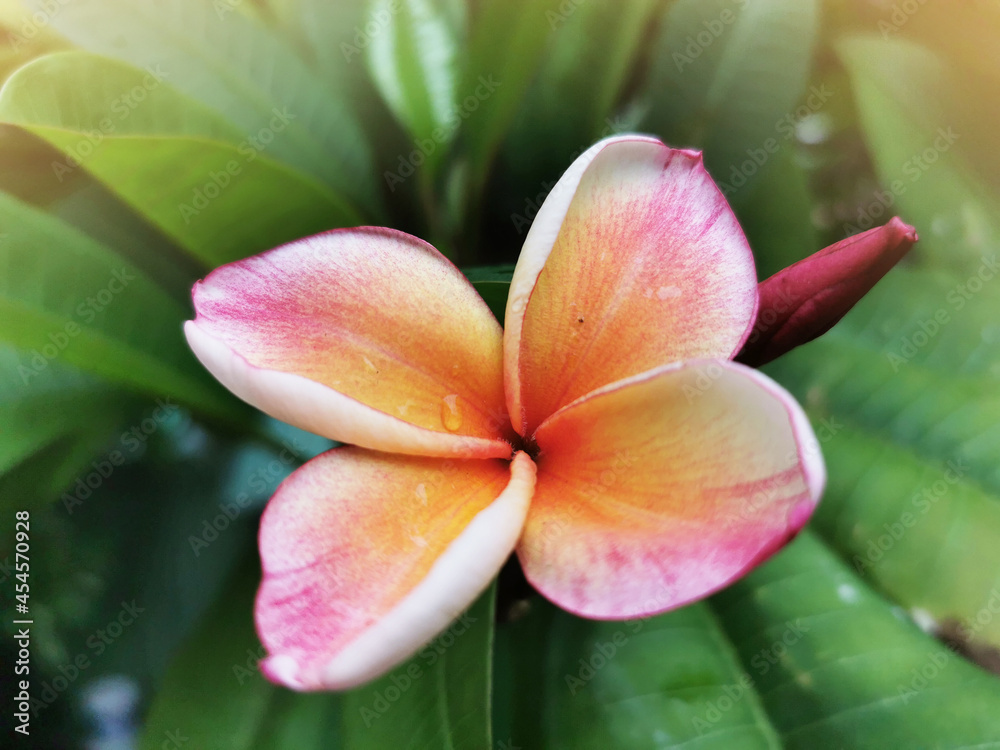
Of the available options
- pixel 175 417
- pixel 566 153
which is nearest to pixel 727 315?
pixel 566 153

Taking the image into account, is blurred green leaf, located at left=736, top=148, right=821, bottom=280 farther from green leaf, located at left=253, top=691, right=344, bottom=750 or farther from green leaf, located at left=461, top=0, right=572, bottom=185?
green leaf, located at left=253, top=691, right=344, bottom=750

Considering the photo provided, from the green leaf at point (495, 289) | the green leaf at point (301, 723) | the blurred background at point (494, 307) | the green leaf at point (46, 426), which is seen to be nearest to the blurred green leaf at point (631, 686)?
the blurred background at point (494, 307)

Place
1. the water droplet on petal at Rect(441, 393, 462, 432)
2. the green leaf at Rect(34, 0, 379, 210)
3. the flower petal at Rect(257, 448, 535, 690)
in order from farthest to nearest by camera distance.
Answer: the green leaf at Rect(34, 0, 379, 210) < the water droplet on petal at Rect(441, 393, 462, 432) < the flower petal at Rect(257, 448, 535, 690)

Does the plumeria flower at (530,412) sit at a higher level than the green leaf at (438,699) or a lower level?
higher

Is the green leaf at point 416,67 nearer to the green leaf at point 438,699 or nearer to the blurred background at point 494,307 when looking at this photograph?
the blurred background at point 494,307

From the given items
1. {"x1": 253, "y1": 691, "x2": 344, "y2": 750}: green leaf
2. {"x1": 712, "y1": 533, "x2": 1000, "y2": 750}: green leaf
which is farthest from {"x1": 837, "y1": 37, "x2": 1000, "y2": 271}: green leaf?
{"x1": 253, "y1": 691, "x2": 344, "y2": 750}: green leaf

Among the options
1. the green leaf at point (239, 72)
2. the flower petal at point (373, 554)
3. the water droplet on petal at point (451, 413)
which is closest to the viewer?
the flower petal at point (373, 554)

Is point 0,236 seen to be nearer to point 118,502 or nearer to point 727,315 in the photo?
point 118,502
